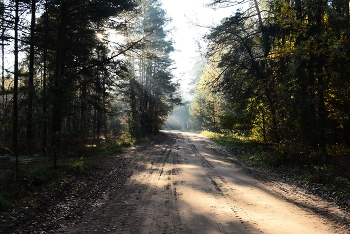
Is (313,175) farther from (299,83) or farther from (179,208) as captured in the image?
(179,208)

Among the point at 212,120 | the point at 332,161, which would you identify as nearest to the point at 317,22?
the point at 332,161

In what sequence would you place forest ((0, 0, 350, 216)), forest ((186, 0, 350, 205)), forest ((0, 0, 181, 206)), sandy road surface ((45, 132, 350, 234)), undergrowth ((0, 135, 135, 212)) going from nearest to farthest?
sandy road surface ((45, 132, 350, 234)) → undergrowth ((0, 135, 135, 212)) → forest ((0, 0, 181, 206)) → forest ((0, 0, 350, 216)) → forest ((186, 0, 350, 205))

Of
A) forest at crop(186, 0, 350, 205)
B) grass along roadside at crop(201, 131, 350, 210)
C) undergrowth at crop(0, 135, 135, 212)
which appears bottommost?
grass along roadside at crop(201, 131, 350, 210)

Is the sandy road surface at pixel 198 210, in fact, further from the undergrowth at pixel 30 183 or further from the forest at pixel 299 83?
the forest at pixel 299 83

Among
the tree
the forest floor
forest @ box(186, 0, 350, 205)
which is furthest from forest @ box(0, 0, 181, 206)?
the tree

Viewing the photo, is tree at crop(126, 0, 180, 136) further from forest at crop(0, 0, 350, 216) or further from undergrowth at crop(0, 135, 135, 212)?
undergrowth at crop(0, 135, 135, 212)

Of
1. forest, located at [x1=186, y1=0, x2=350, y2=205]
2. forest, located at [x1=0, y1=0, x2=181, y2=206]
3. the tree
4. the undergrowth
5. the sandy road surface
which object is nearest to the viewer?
the sandy road surface

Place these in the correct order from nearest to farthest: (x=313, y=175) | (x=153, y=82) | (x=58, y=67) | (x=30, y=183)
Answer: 1. (x=30, y=183)
2. (x=313, y=175)
3. (x=58, y=67)
4. (x=153, y=82)

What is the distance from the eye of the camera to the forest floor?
4.59 meters

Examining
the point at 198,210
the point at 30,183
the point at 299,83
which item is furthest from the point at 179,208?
the point at 299,83

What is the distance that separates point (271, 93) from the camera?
44.0ft

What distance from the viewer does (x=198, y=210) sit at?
5457 mm

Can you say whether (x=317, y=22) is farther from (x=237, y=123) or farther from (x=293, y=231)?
(x=293, y=231)

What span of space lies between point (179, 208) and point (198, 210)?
44 centimetres
